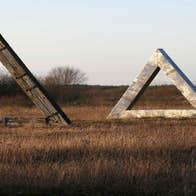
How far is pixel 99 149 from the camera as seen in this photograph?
1123 cm

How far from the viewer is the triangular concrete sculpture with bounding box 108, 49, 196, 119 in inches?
922

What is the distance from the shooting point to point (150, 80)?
24.9m

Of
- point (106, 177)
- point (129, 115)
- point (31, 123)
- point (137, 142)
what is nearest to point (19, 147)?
point (137, 142)

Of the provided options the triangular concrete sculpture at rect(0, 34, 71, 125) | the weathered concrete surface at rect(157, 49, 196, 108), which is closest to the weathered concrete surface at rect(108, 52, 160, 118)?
the weathered concrete surface at rect(157, 49, 196, 108)

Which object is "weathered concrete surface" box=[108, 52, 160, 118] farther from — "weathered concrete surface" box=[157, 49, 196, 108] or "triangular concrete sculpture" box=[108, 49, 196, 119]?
"weathered concrete surface" box=[157, 49, 196, 108]

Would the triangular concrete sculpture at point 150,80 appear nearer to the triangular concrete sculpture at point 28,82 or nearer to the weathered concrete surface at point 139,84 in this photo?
the weathered concrete surface at point 139,84

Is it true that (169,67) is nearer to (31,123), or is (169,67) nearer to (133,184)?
(31,123)

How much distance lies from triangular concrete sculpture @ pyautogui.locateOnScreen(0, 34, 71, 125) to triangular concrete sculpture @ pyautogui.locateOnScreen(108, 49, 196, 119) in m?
5.32

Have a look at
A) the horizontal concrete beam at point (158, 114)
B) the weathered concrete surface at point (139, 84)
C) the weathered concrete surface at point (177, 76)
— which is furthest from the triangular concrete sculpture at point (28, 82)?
the weathered concrete surface at point (177, 76)

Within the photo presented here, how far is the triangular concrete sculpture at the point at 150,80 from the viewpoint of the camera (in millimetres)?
23422

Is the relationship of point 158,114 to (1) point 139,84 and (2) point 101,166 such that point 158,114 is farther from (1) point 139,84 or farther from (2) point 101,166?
(2) point 101,166

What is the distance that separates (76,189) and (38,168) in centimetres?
131

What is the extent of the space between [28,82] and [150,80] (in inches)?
307

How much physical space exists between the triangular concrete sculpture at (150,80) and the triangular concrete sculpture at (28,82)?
17.5 ft
